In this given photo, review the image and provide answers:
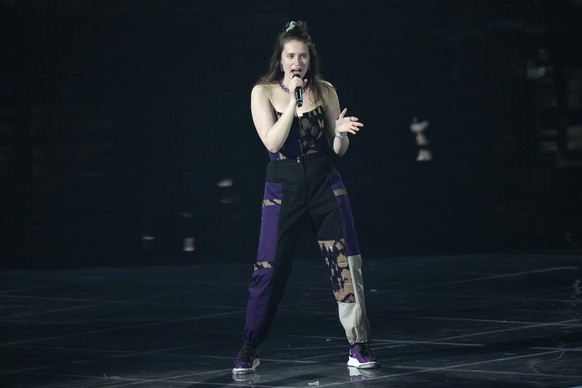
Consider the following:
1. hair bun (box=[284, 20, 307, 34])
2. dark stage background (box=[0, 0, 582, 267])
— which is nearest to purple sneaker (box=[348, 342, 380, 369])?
hair bun (box=[284, 20, 307, 34])

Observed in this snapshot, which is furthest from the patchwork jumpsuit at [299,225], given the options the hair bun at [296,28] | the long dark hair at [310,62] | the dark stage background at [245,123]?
the dark stage background at [245,123]

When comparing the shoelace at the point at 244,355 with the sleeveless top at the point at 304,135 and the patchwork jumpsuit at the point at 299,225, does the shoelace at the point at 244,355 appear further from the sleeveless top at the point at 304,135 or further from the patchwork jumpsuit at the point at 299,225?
the sleeveless top at the point at 304,135

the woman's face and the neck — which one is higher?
the woman's face

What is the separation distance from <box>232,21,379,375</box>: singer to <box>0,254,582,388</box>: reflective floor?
28 cm

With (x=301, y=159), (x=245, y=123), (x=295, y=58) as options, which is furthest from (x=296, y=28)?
(x=245, y=123)

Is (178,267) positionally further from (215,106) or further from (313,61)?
(313,61)

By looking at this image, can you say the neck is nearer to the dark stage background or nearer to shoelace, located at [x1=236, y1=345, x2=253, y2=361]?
shoelace, located at [x1=236, y1=345, x2=253, y2=361]

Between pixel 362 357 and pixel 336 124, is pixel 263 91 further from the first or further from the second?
pixel 362 357

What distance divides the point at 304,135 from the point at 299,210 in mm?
386

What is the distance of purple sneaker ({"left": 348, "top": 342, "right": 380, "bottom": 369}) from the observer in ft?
22.2

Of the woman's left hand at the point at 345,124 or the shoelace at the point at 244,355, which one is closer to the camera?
the woman's left hand at the point at 345,124

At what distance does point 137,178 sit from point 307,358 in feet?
18.8

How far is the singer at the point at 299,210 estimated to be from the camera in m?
6.75

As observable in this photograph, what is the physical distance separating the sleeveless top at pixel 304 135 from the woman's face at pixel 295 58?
21 cm
